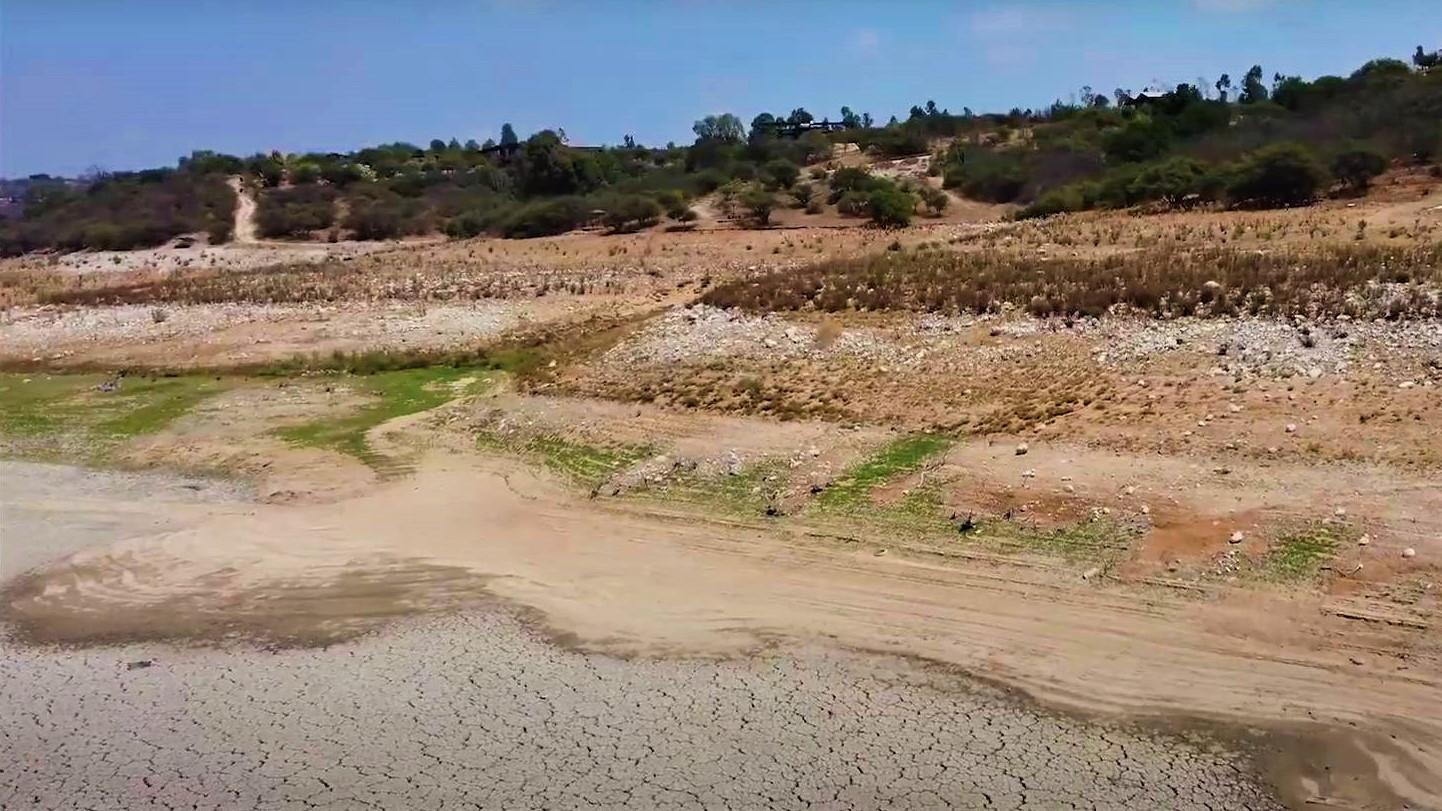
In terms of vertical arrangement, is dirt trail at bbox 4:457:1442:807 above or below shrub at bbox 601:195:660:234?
below

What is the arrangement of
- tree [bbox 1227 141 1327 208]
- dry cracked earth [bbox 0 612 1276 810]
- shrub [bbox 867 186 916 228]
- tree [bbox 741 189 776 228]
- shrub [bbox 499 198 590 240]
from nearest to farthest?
dry cracked earth [bbox 0 612 1276 810], tree [bbox 1227 141 1327 208], shrub [bbox 867 186 916 228], tree [bbox 741 189 776 228], shrub [bbox 499 198 590 240]

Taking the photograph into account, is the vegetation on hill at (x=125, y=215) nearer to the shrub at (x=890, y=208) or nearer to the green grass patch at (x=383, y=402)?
the shrub at (x=890, y=208)

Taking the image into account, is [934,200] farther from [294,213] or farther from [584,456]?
[294,213]

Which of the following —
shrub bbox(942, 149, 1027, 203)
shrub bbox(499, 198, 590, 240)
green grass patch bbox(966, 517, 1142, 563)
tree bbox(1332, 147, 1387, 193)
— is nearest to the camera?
green grass patch bbox(966, 517, 1142, 563)

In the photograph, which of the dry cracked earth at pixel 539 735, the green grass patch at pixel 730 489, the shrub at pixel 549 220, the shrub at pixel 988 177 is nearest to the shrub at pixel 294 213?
the shrub at pixel 549 220

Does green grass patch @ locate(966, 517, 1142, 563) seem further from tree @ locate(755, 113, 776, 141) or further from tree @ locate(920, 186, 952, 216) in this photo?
tree @ locate(755, 113, 776, 141)

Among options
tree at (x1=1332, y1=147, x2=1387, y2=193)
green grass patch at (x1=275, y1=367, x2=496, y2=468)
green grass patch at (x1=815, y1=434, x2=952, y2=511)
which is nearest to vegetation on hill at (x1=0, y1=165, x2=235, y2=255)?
green grass patch at (x1=275, y1=367, x2=496, y2=468)
